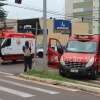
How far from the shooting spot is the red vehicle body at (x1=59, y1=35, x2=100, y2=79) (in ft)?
68.2

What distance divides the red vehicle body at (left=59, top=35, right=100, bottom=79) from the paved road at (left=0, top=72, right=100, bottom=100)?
8.21 ft

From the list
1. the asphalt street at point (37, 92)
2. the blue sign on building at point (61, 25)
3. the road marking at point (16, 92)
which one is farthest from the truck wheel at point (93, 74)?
the blue sign on building at point (61, 25)

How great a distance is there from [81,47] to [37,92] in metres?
6.78

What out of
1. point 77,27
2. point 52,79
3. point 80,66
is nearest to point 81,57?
point 80,66

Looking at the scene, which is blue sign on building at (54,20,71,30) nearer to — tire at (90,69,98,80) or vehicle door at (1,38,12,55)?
vehicle door at (1,38,12,55)

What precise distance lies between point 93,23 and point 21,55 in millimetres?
83189

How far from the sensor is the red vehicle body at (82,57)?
20.8 m

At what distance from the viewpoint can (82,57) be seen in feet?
69.0

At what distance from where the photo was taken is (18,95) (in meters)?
15.2

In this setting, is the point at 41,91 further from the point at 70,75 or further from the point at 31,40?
the point at 31,40

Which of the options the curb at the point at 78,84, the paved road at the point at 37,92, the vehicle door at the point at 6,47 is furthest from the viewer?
the vehicle door at the point at 6,47

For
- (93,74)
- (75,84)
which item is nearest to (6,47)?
(93,74)

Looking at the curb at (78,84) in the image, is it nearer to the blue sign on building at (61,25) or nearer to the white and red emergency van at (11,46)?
the white and red emergency van at (11,46)

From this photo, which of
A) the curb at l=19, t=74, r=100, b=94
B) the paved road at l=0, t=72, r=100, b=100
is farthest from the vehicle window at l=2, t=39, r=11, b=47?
the paved road at l=0, t=72, r=100, b=100
